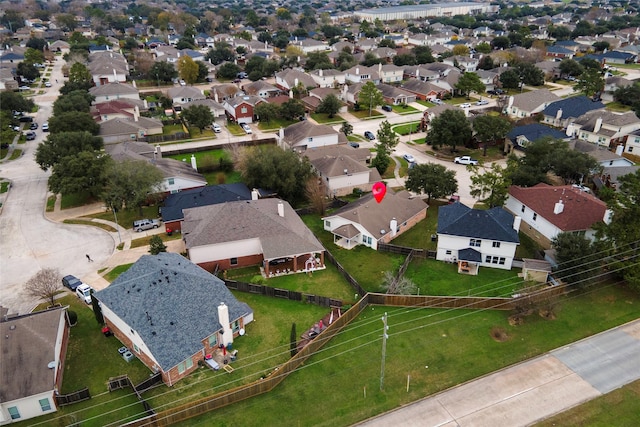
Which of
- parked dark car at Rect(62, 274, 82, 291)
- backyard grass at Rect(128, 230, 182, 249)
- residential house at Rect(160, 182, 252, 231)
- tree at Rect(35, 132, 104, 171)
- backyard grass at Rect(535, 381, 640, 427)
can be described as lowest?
backyard grass at Rect(535, 381, 640, 427)

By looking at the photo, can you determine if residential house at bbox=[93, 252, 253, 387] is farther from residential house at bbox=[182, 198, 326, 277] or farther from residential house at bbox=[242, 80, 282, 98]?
residential house at bbox=[242, 80, 282, 98]

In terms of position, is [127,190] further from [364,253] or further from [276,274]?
[364,253]

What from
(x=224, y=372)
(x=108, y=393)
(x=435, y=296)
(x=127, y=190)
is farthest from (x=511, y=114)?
(x=108, y=393)

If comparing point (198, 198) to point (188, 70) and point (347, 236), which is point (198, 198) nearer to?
point (347, 236)

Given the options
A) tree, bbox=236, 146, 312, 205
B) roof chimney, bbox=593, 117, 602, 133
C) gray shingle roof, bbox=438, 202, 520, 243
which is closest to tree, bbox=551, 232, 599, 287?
gray shingle roof, bbox=438, 202, 520, 243

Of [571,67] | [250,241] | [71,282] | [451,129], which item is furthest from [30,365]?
[571,67]

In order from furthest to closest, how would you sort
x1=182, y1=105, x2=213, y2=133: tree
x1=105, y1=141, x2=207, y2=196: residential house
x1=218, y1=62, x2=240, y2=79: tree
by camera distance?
x1=218, y1=62, x2=240, y2=79: tree < x1=182, y1=105, x2=213, y2=133: tree < x1=105, y1=141, x2=207, y2=196: residential house
